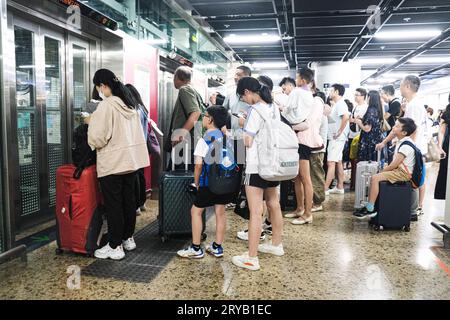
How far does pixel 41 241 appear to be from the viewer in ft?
11.4

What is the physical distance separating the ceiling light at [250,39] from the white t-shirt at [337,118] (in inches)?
117

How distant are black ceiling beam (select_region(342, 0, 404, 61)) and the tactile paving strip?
4800mm

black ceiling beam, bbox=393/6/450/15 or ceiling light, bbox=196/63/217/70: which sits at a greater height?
black ceiling beam, bbox=393/6/450/15

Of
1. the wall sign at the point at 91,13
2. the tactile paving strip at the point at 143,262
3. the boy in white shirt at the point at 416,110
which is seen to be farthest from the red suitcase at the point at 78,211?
the boy in white shirt at the point at 416,110

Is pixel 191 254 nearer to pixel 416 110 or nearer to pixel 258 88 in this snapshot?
pixel 258 88

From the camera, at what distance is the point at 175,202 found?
11.2 feet

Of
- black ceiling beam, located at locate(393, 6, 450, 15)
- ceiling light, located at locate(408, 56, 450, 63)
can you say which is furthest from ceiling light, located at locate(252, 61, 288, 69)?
black ceiling beam, located at locate(393, 6, 450, 15)

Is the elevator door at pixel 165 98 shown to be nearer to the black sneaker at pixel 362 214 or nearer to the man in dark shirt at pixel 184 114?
the man in dark shirt at pixel 184 114

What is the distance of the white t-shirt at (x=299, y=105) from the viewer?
4.01m

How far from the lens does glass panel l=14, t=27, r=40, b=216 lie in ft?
11.7

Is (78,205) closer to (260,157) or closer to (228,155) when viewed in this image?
(228,155)

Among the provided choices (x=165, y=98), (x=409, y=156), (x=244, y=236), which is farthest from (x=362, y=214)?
(x=165, y=98)

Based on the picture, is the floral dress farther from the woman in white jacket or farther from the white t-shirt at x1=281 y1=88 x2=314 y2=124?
the woman in white jacket

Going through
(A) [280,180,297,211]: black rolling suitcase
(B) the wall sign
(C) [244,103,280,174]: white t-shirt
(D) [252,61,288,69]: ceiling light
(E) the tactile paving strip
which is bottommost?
(E) the tactile paving strip
